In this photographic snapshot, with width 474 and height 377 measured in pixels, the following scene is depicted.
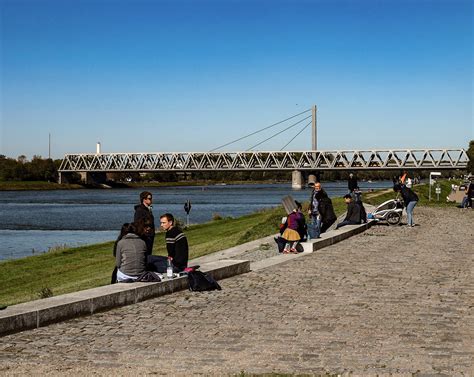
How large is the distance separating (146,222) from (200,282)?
51.3 inches

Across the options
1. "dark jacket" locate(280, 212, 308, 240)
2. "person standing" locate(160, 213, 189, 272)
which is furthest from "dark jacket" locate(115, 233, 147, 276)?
"dark jacket" locate(280, 212, 308, 240)

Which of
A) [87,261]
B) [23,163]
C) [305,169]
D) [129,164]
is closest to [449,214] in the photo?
[87,261]

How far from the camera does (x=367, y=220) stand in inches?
1073

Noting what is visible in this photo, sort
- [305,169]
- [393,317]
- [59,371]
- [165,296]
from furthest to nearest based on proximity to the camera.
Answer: [305,169] → [165,296] → [393,317] → [59,371]

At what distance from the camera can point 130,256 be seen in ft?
38.6

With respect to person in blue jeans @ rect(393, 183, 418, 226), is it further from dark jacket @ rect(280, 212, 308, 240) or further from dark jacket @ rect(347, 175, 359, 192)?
dark jacket @ rect(280, 212, 308, 240)

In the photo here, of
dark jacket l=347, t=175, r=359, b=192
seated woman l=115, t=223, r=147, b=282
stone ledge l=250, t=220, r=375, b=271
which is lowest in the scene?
stone ledge l=250, t=220, r=375, b=271

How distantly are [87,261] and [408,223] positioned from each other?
11303 mm

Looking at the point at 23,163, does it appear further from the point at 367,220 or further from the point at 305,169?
the point at 367,220

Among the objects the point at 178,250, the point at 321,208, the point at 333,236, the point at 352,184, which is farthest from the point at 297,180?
the point at 178,250

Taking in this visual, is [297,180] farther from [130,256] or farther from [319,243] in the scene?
[130,256]

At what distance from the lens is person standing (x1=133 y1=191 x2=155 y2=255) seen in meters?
12.0

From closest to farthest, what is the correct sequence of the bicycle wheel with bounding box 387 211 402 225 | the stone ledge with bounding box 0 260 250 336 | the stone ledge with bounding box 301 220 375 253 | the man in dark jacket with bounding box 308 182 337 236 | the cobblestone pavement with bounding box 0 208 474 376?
the cobblestone pavement with bounding box 0 208 474 376 < the stone ledge with bounding box 0 260 250 336 < the stone ledge with bounding box 301 220 375 253 < the man in dark jacket with bounding box 308 182 337 236 < the bicycle wheel with bounding box 387 211 402 225

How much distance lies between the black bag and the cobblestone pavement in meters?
0.23
